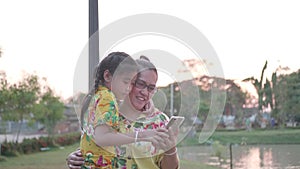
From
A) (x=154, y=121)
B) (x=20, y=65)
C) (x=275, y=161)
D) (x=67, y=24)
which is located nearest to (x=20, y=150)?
(x=20, y=65)

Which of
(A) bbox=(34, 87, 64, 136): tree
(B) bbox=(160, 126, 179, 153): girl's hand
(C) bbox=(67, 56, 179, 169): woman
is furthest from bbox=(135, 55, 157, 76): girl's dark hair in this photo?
(A) bbox=(34, 87, 64, 136): tree

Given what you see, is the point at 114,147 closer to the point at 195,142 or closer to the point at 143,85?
the point at 143,85

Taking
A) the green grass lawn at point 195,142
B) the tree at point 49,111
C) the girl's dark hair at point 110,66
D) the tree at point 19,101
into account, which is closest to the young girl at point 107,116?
the girl's dark hair at point 110,66

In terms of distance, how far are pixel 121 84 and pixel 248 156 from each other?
1343mm

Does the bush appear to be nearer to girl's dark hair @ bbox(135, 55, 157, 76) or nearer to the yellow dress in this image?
the yellow dress

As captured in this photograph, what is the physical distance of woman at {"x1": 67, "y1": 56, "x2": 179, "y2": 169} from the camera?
78 centimetres

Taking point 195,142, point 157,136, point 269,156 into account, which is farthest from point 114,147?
point 269,156

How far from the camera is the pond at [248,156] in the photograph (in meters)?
1.93

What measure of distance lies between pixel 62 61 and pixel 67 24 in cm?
15

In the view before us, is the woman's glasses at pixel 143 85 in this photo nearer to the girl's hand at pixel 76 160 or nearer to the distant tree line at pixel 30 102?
the girl's hand at pixel 76 160

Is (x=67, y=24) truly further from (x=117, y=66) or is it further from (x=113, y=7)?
(x=117, y=66)

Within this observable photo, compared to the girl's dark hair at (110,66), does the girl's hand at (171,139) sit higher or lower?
lower

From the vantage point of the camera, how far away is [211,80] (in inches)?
34.8

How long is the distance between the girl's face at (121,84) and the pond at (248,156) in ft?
3.96
